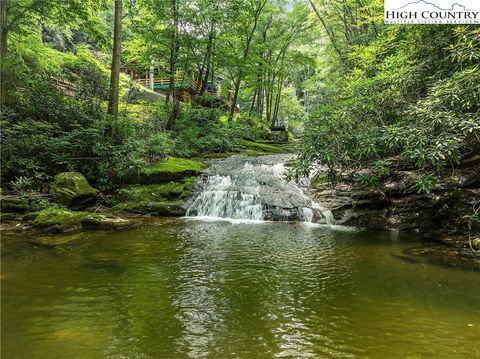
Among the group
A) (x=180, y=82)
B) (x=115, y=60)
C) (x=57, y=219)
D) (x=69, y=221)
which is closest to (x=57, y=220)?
(x=57, y=219)

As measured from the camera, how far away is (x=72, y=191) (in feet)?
31.3

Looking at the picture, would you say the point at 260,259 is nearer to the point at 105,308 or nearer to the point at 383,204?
the point at 105,308

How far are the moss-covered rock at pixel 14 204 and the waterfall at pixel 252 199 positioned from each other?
480 cm

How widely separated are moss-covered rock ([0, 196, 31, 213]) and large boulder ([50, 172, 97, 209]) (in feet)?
2.53

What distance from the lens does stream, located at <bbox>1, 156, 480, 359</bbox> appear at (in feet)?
10.3

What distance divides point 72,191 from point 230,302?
747 centimetres

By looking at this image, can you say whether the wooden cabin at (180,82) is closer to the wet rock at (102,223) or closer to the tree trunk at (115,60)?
the tree trunk at (115,60)

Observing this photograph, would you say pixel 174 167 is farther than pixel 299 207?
Yes

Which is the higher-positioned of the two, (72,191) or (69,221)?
(72,191)

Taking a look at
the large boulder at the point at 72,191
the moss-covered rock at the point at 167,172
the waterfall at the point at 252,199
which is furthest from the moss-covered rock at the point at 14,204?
the waterfall at the point at 252,199

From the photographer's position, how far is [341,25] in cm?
1958

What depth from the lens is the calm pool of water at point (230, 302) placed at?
→ 3125 mm

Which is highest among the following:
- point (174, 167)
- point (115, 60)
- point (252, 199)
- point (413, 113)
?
point (115, 60)

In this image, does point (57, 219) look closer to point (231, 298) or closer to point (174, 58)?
point (231, 298)
